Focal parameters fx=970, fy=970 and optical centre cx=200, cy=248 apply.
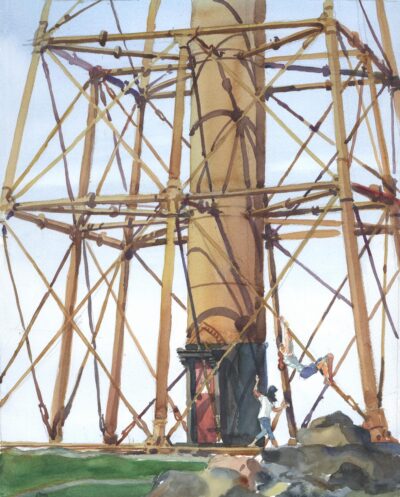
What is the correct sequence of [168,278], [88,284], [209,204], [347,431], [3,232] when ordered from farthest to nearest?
[88,284] → [209,204] → [3,232] → [168,278] → [347,431]

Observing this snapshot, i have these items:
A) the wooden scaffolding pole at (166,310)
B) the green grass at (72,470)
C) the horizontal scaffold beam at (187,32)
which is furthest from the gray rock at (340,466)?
the horizontal scaffold beam at (187,32)

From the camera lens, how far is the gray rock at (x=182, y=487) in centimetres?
1230

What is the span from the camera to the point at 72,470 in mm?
14680

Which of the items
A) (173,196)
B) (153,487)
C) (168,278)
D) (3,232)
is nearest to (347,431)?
(153,487)

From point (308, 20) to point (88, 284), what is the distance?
7736 mm

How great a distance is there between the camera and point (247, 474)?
13023mm

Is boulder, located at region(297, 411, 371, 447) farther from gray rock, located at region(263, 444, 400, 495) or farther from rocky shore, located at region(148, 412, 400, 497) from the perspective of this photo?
gray rock, located at region(263, 444, 400, 495)

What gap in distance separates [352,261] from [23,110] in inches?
269

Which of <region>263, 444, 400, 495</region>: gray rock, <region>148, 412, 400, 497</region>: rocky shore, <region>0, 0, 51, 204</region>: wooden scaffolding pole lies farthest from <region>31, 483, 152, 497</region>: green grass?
<region>0, 0, 51, 204</region>: wooden scaffolding pole

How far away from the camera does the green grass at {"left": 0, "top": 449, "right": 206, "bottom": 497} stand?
540 inches

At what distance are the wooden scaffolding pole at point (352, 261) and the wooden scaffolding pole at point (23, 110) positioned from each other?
17.3ft

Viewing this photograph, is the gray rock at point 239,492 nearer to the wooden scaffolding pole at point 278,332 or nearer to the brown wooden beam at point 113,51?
the wooden scaffolding pole at point 278,332

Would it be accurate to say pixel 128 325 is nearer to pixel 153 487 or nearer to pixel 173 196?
pixel 173 196

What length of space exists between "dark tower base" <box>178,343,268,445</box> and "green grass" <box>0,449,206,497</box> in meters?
3.24
